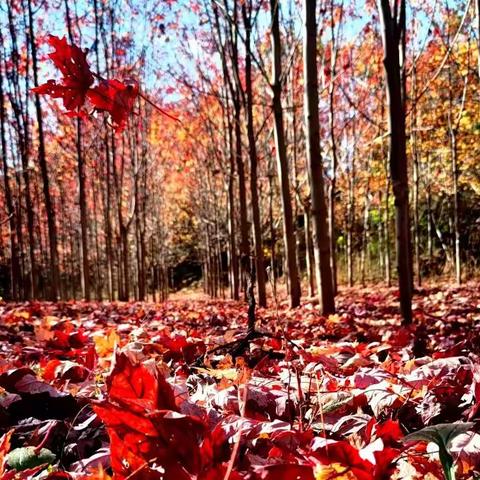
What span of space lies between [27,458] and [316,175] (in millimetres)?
4607

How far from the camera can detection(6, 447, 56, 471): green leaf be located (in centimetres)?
82

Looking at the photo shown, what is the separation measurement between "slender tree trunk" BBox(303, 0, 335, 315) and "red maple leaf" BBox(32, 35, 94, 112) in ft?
12.7

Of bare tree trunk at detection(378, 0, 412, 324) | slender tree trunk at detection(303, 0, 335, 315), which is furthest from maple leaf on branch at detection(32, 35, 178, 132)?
slender tree trunk at detection(303, 0, 335, 315)

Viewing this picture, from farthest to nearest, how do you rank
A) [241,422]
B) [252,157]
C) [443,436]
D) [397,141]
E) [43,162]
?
[43,162] < [252,157] < [397,141] < [443,436] < [241,422]

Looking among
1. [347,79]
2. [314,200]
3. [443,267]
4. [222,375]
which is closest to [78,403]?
[222,375]

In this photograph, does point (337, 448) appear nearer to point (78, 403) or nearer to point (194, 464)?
point (194, 464)

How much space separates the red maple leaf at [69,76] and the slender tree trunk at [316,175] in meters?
3.86

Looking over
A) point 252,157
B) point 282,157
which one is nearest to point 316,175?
point 282,157

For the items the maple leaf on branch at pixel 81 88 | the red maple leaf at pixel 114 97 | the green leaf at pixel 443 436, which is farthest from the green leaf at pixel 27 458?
the red maple leaf at pixel 114 97

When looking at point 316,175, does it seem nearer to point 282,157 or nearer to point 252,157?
point 282,157

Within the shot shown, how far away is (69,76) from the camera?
1.48 m

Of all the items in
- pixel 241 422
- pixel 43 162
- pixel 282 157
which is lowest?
pixel 241 422

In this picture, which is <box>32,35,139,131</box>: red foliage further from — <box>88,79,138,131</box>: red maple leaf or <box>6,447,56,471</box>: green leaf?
<box>6,447,56,471</box>: green leaf

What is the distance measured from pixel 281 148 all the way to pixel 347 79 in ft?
23.0
